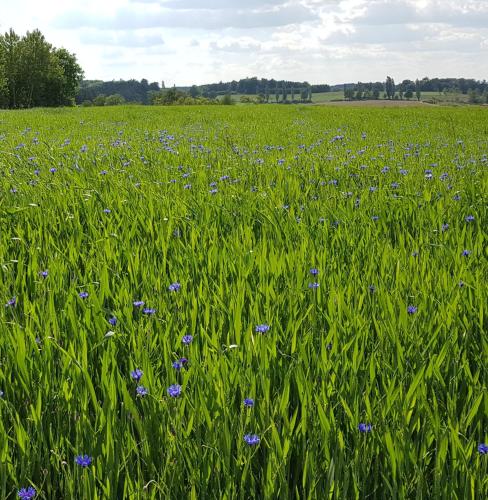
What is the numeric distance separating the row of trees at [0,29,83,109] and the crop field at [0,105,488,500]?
79.6 m

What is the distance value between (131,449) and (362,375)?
90cm

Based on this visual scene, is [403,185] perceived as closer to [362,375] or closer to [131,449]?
[362,375]

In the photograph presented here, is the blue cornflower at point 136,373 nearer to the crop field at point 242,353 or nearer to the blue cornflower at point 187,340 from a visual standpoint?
the crop field at point 242,353

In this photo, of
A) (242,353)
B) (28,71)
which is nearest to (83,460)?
(242,353)

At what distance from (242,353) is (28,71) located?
3397 inches

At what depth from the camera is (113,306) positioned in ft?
8.71

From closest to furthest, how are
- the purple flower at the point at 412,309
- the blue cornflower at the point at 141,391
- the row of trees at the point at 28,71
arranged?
the blue cornflower at the point at 141,391 → the purple flower at the point at 412,309 → the row of trees at the point at 28,71

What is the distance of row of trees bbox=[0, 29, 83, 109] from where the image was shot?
76.1 meters

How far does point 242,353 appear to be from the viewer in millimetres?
2014

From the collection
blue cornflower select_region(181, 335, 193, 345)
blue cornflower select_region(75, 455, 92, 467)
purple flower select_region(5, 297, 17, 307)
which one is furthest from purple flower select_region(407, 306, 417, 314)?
purple flower select_region(5, 297, 17, 307)

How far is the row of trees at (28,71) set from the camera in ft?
250

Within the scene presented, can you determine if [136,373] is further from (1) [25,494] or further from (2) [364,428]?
(2) [364,428]

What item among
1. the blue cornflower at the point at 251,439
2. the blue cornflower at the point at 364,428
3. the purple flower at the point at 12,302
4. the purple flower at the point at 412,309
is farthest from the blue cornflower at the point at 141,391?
the purple flower at the point at 412,309

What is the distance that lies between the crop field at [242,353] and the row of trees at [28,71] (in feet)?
261
